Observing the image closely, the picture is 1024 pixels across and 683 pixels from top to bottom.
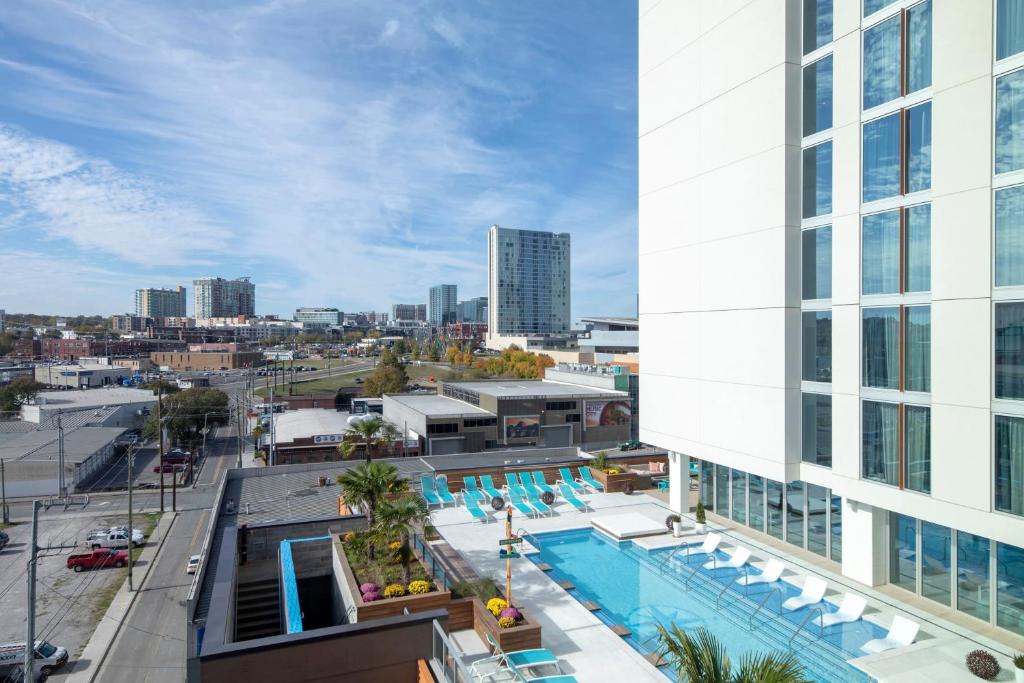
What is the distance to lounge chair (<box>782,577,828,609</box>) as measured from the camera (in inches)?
504

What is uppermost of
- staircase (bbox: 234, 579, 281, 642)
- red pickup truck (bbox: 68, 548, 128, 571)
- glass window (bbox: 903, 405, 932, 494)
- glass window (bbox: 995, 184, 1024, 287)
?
glass window (bbox: 995, 184, 1024, 287)

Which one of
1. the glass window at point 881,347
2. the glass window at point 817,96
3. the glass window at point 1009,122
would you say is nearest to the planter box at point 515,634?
the glass window at point 881,347

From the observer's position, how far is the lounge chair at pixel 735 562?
15231 mm


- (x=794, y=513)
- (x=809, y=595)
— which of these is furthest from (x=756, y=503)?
(x=809, y=595)

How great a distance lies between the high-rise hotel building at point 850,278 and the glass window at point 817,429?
0.06 meters

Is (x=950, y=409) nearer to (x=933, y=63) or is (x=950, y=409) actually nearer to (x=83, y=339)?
(x=933, y=63)

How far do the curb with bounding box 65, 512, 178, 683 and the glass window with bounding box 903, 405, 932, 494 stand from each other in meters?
24.1

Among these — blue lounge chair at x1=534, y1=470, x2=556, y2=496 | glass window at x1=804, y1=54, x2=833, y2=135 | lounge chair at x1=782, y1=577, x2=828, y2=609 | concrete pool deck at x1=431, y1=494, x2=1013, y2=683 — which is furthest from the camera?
blue lounge chair at x1=534, y1=470, x2=556, y2=496

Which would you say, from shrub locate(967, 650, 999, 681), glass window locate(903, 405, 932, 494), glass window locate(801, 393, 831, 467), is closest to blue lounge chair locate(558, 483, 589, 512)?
glass window locate(801, 393, 831, 467)

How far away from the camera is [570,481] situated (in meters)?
25.2

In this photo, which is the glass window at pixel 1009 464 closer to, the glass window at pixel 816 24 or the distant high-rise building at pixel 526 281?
the glass window at pixel 816 24

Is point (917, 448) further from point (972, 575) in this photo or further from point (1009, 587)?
point (1009, 587)

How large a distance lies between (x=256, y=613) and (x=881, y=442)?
16194 mm

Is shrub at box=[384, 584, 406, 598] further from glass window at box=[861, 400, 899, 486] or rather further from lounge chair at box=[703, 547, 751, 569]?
glass window at box=[861, 400, 899, 486]
